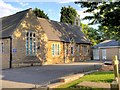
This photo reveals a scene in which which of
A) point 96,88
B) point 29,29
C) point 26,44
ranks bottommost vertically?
point 96,88

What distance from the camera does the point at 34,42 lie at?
110 ft

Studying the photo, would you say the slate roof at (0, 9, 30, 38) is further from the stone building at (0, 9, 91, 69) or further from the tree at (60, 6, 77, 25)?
the tree at (60, 6, 77, 25)

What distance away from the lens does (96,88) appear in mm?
10977

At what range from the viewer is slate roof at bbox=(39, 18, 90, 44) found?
38244 mm

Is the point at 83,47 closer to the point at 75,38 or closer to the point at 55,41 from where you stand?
→ the point at 75,38

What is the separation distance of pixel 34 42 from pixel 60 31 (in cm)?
895

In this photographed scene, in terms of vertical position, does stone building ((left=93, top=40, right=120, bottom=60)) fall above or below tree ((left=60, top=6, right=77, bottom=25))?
below

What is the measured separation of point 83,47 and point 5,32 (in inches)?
711

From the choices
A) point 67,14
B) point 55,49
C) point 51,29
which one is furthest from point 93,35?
point 55,49

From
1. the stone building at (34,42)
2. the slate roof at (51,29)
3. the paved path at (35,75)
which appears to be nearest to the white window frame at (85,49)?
the slate roof at (51,29)

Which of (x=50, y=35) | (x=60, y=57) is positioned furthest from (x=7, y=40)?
(x=60, y=57)

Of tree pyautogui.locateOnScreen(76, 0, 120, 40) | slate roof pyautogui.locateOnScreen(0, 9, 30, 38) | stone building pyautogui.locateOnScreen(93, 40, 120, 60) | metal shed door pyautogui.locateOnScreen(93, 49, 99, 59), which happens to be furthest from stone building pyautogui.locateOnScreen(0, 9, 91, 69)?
tree pyautogui.locateOnScreen(76, 0, 120, 40)

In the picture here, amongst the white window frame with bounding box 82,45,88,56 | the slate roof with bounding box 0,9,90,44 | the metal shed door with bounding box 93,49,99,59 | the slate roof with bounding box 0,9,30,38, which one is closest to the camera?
the slate roof with bounding box 0,9,30,38

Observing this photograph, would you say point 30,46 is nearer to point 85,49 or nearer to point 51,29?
point 51,29
